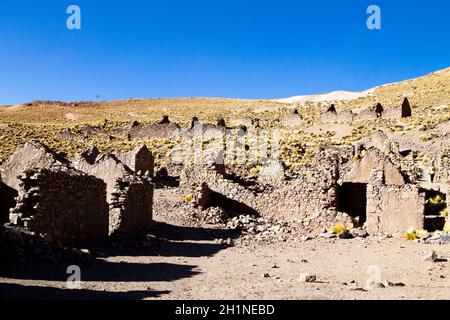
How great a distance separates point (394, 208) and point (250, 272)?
6.36 meters

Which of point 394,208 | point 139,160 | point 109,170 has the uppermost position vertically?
point 139,160

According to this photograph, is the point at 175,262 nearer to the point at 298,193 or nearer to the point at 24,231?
the point at 24,231

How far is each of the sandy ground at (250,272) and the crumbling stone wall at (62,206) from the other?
1.05 meters

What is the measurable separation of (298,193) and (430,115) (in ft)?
101

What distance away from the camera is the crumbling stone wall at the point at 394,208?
47.4 ft

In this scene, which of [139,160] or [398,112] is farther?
[398,112]

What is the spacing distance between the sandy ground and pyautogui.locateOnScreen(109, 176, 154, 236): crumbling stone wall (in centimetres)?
91

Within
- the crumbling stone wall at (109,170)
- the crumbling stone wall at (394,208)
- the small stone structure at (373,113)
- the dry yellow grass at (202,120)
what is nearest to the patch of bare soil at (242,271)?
the crumbling stone wall at (394,208)

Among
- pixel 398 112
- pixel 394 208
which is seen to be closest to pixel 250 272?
pixel 394 208

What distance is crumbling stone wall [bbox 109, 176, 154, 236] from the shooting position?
14203 millimetres

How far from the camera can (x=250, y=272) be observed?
10.2 m

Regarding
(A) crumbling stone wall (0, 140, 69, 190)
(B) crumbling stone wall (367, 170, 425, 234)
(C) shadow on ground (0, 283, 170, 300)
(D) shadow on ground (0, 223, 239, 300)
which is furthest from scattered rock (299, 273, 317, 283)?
(A) crumbling stone wall (0, 140, 69, 190)

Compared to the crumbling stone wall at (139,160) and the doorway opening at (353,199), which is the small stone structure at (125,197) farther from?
the crumbling stone wall at (139,160)

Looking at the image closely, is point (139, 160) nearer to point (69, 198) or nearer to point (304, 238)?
point (304, 238)
